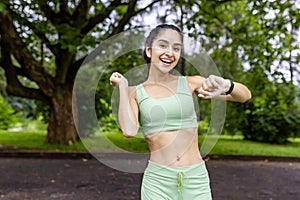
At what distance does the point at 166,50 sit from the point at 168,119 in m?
0.31

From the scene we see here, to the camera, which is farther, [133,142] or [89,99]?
[133,142]

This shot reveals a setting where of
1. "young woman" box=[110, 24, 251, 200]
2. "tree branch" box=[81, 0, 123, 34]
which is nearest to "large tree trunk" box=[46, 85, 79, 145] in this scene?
"tree branch" box=[81, 0, 123, 34]

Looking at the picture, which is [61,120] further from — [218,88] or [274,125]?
[218,88]

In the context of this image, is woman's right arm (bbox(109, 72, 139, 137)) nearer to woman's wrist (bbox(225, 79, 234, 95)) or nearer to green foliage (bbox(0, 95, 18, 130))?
woman's wrist (bbox(225, 79, 234, 95))

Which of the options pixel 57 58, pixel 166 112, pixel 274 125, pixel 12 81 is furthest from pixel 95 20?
pixel 166 112

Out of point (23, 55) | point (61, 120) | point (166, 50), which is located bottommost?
point (61, 120)

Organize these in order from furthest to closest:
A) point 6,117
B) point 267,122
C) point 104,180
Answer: point 6,117 → point 267,122 → point 104,180

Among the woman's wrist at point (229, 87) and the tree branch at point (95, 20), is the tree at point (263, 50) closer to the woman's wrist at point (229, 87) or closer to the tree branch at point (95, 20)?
the tree branch at point (95, 20)

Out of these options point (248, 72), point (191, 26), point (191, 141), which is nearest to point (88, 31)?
point (191, 26)

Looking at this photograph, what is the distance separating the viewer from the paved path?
5.64 meters

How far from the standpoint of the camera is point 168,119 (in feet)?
6.01

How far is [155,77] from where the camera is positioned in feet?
6.33

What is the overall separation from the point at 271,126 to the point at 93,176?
24.3ft

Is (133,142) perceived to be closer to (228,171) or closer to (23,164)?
(228,171)
